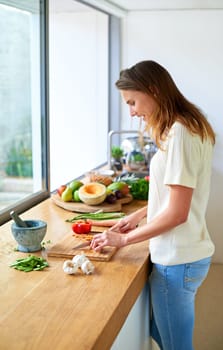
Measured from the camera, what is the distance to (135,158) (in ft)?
12.0

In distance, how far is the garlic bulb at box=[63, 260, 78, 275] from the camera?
1.77 m

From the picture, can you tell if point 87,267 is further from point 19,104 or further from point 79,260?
point 19,104

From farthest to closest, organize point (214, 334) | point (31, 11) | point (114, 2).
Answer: point (114, 2)
point (214, 334)
point (31, 11)

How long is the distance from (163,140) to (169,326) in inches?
26.4

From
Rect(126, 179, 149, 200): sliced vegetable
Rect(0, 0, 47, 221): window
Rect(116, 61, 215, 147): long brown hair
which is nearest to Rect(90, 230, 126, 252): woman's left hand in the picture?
Rect(116, 61, 215, 147): long brown hair

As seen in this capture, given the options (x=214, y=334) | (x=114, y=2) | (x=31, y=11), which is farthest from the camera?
(x=114, y=2)

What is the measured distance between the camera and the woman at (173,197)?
177 centimetres

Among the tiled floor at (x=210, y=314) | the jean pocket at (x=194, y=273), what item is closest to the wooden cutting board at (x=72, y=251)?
the jean pocket at (x=194, y=273)

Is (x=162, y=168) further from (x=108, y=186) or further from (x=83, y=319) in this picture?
(x=108, y=186)

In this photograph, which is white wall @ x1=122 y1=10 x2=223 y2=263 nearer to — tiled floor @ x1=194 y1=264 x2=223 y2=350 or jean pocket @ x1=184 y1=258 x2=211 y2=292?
tiled floor @ x1=194 y1=264 x2=223 y2=350

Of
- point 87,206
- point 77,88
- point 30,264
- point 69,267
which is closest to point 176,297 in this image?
point 69,267

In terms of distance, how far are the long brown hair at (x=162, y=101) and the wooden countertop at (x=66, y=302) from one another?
1.47 feet

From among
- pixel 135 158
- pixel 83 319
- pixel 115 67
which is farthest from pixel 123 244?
pixel 115 67

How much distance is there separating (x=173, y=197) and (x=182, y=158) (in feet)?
0.42
